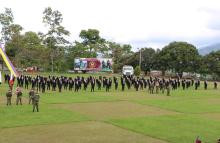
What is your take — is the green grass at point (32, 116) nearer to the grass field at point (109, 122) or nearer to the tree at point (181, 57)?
the grass field at point (109, 122)

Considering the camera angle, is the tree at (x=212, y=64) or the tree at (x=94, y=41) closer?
the tree at (x=212, y=64)

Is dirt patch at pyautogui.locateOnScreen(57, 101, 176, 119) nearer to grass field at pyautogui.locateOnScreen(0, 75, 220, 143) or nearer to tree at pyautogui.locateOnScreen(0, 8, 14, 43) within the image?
grass field at pyautogui.locateOnScreen(0, 75, 220, 143)

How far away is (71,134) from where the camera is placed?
19.6 m

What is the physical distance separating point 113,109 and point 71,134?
972 centimetres

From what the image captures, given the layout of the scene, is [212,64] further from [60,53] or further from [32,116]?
[32,116]

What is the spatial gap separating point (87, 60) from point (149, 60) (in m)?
17.5

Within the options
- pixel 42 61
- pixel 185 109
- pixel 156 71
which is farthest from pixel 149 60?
pixel 185 109

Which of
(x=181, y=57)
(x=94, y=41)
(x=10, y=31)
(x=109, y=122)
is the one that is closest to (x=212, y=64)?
(x=181, y=57)

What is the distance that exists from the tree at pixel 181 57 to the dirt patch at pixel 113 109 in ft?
190

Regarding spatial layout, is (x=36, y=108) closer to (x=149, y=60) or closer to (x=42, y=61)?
(x=42, y=61)

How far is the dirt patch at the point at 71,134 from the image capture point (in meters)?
18.3

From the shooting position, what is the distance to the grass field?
19.0 meters

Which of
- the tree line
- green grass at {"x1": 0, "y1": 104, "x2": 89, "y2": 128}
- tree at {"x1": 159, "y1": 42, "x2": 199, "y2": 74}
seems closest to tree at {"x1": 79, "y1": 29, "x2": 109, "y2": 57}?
the tree line

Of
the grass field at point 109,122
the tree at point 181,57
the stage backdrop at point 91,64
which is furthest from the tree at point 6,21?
the grass field at point 109,122
